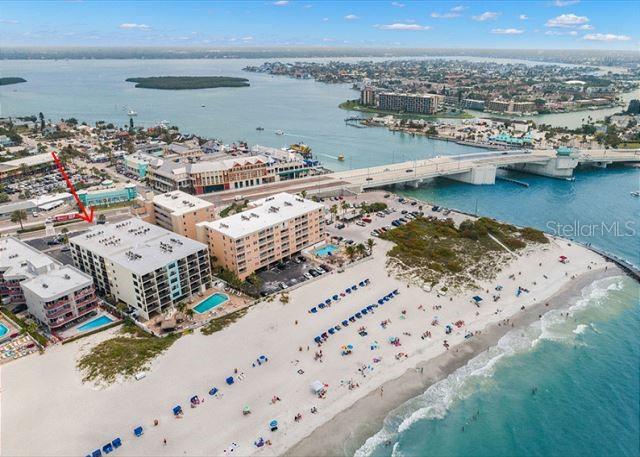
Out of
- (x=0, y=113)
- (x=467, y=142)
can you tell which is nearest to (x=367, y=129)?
(x=467, y=142)

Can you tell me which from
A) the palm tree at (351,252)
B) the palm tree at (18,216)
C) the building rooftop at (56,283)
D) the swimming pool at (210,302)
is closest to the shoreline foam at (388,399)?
the palm tree at (351,252)

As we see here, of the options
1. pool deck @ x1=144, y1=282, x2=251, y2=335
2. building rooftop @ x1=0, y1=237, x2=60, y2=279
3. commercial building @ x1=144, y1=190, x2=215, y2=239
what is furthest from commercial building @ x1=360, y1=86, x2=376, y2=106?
building rooftop @ x1=0, y1=237, x2=60, y2=279

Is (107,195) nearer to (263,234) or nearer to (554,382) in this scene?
(263,234)

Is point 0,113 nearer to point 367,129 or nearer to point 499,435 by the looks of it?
point 367,129

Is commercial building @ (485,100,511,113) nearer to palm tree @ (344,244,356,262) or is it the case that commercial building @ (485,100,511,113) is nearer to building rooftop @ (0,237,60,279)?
palm tree @ (344,244,356,262)

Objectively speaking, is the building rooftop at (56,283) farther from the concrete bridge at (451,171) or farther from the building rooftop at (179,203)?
the concrete bridge at (451,171)

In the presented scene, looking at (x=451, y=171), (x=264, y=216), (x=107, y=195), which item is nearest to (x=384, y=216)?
(x=264, y=216)
